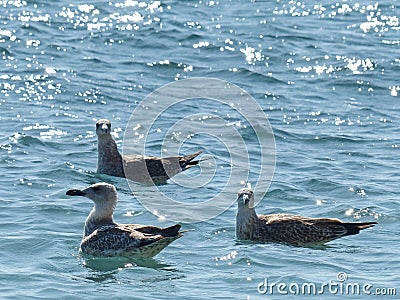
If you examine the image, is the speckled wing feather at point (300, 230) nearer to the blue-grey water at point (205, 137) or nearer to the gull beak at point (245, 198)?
the blue-grey water at point (205, 137)

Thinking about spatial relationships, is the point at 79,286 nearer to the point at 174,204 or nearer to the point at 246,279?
the point at 246,279

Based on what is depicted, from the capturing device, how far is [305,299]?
37.4ft

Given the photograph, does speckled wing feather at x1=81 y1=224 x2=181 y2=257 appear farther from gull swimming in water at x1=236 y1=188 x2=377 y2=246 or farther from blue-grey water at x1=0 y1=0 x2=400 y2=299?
gull swimming in water at x1=236 y1=188 x2=377 y2=246

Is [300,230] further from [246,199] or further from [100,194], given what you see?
[100,194]

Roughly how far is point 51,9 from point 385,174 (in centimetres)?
1304

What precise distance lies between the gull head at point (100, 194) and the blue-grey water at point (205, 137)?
0.57m

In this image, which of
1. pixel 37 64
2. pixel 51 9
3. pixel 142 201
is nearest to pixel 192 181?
pixel 142 201

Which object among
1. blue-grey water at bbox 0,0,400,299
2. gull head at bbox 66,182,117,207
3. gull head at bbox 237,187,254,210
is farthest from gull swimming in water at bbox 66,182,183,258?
gull head at bbox 237,187,254,210
